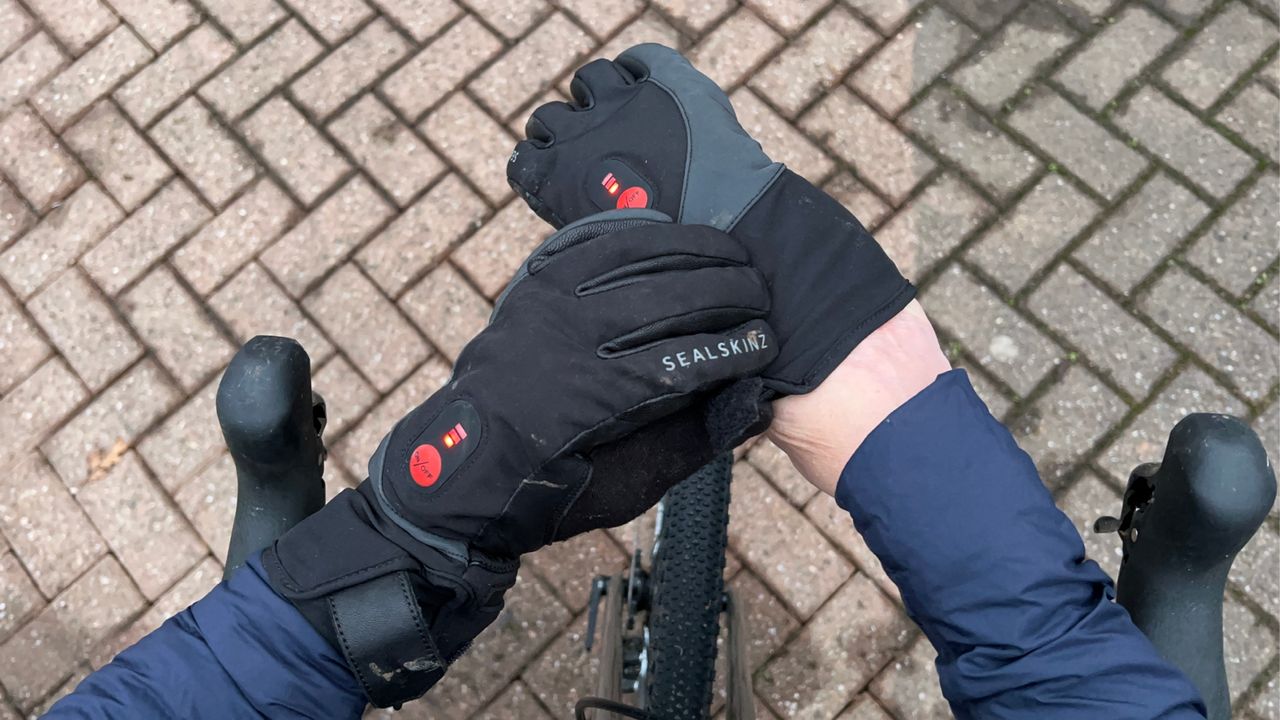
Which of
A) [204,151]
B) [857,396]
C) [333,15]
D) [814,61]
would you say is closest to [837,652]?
[857,396]

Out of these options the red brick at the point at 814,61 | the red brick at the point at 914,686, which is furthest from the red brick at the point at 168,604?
the red brick at the point at 814,61

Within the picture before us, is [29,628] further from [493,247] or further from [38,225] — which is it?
[493,247]

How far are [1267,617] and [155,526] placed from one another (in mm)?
3076

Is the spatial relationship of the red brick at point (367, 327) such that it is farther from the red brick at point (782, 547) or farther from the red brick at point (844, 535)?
the red brick at point (844, 535)

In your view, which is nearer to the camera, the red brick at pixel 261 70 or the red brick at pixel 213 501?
the red brick at pixel 213 501

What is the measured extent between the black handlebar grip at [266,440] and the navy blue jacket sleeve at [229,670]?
21 cm

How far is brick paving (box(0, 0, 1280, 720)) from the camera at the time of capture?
275 centimetres

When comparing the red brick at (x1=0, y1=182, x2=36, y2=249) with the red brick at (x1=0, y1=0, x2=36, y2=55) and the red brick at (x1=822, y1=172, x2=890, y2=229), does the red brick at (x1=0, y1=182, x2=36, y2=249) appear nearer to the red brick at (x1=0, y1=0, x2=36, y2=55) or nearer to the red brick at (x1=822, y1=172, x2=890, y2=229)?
the red brick at (x1=0, y1=0, x2=36, y2=55)

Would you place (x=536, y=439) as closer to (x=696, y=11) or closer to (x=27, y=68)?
(x=696, y=11)

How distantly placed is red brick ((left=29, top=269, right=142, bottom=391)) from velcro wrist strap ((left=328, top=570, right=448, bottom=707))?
209 cm

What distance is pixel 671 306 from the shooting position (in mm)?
1566

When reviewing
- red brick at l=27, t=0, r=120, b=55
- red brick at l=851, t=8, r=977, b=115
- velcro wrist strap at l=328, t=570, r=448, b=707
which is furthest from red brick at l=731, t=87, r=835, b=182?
red brick at l=27, t=0, r=120, b=55

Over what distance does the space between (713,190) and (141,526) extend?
82.3 inches

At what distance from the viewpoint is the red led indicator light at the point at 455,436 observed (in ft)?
4.81
